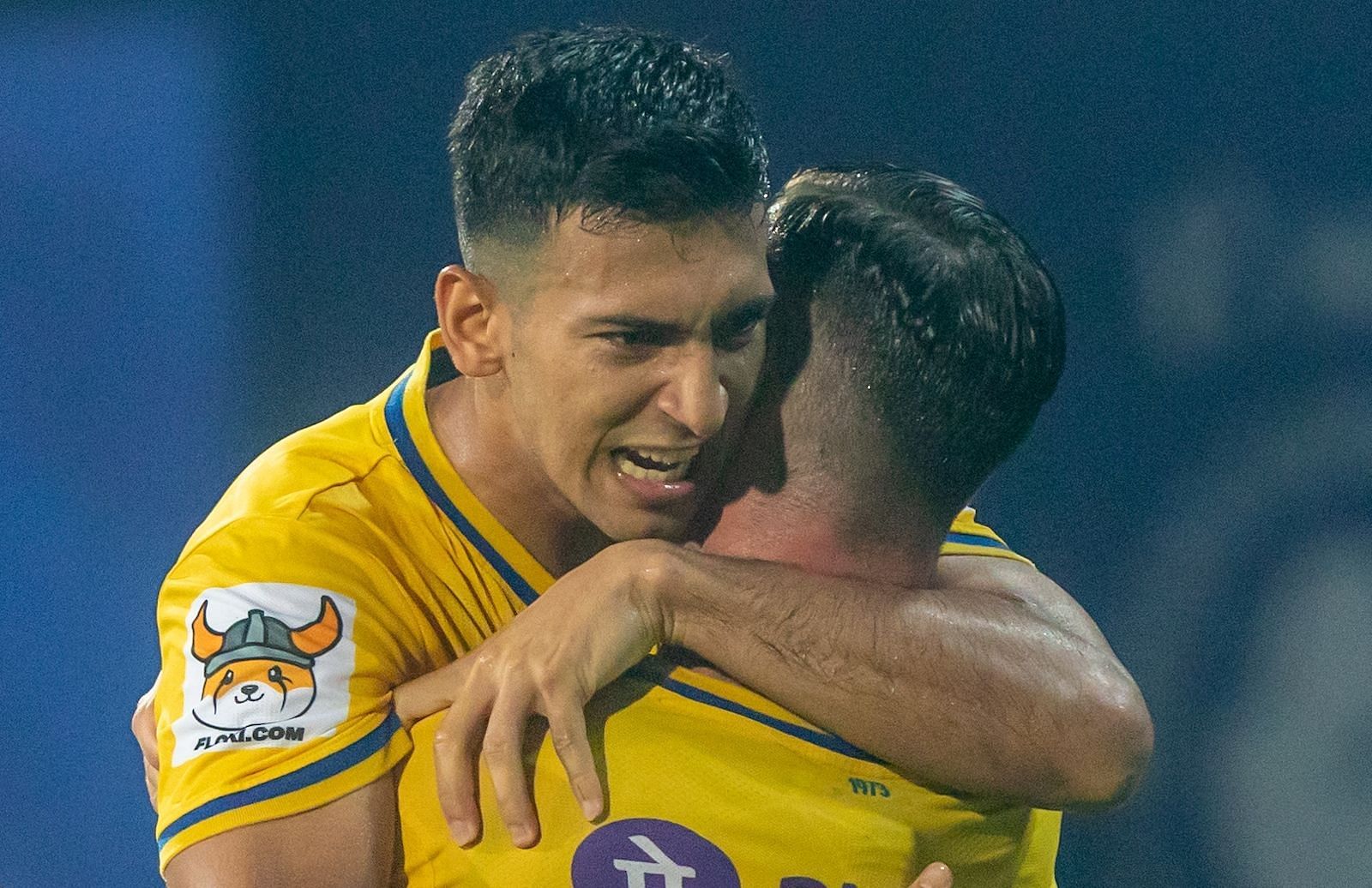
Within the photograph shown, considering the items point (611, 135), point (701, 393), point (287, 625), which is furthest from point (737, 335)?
point (287, 625)

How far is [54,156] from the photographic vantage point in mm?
2008

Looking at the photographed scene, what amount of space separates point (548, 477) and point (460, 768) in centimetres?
33

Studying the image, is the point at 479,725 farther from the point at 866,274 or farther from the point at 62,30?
the point at 62,30

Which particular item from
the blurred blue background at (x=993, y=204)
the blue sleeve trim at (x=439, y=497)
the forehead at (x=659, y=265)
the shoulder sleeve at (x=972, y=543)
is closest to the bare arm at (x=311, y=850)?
the blue sleeve trim at (x=439, y=497)

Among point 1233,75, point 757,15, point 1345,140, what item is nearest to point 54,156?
point 757,15

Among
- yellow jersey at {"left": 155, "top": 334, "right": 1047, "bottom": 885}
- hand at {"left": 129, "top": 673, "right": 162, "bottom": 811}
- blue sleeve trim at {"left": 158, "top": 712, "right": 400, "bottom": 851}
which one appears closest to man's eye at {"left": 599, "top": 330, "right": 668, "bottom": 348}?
yellow jersey at {"left": 155, "top": 334, "right": 1047, "bottom": 885}

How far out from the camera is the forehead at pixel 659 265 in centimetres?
112

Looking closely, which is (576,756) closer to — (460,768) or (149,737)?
(460,768)

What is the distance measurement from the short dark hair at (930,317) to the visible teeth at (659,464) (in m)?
0.12

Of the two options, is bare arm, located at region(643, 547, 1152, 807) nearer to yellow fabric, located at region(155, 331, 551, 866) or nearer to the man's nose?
the man's nose

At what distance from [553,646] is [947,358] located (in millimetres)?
358

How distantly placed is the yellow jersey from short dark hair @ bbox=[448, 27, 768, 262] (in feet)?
0.77

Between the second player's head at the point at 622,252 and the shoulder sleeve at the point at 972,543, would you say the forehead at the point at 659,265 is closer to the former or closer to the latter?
the second player's head at the point at 622,252

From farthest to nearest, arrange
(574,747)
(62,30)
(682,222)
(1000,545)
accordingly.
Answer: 1. (62,30)
2. (1000,545)
3. (682,222)
4. (574,747)
